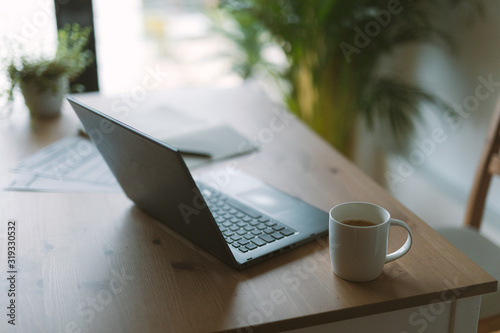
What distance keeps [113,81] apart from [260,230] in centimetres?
248

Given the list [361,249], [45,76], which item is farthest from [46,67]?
[361,249]

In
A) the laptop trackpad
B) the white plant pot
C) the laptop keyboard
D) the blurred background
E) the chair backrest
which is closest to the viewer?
the laptop keyboard

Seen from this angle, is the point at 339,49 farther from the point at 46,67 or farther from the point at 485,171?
the point at 46,67

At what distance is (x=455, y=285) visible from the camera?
77 centimetres

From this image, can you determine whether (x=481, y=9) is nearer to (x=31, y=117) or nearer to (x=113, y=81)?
(x=31, y=117)

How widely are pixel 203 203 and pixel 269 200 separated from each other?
0.29 m

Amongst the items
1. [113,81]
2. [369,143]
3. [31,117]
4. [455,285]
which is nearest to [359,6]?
[369,143]

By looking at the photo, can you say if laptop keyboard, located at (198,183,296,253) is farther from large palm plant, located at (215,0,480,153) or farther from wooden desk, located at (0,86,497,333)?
large palm plant, located at (215,0,480,153)

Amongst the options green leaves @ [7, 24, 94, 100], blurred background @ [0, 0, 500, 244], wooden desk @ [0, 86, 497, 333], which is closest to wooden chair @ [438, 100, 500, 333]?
blurred background @ [0, 0, 500, 244]

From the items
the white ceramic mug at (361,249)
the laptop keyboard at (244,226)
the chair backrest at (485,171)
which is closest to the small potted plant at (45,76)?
the laptop keyboard at (244,226)

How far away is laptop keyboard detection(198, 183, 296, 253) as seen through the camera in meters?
0.88

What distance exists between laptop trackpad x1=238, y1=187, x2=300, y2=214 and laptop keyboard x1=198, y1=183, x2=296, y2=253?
0.03m

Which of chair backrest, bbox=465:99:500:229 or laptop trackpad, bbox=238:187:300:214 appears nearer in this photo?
laptop trackpad, bbox=238:187:300:214

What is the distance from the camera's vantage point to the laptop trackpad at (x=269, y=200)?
1.00 m
